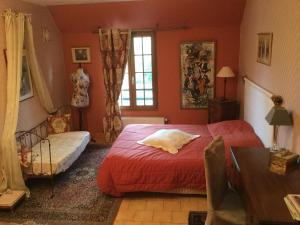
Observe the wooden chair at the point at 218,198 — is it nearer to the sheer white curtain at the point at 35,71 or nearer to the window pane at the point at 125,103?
the sheer white curtain at the point at 35,71

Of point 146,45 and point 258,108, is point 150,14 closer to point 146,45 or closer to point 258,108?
point 146,45

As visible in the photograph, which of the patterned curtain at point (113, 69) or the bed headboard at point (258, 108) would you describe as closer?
the bed headboard at point (258, 108)

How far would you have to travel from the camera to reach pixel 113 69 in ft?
16.6

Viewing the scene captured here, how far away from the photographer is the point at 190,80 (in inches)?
202

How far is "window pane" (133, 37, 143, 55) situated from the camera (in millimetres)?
5110

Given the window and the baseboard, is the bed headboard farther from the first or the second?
the window

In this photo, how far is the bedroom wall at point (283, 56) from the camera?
2506 mm

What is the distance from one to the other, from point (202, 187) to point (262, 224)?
1.57m

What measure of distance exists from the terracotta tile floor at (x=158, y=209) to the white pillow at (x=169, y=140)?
57cm

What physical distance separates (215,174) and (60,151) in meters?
2.33

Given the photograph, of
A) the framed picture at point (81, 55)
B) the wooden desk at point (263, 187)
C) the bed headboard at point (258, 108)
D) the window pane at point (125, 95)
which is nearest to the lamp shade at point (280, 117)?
the wooden desk at point (263, 187)

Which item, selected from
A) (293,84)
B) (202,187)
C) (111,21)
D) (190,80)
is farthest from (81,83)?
(293,84)

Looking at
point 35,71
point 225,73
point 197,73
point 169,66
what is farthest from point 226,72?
point 35,71

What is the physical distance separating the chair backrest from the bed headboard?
988mm
